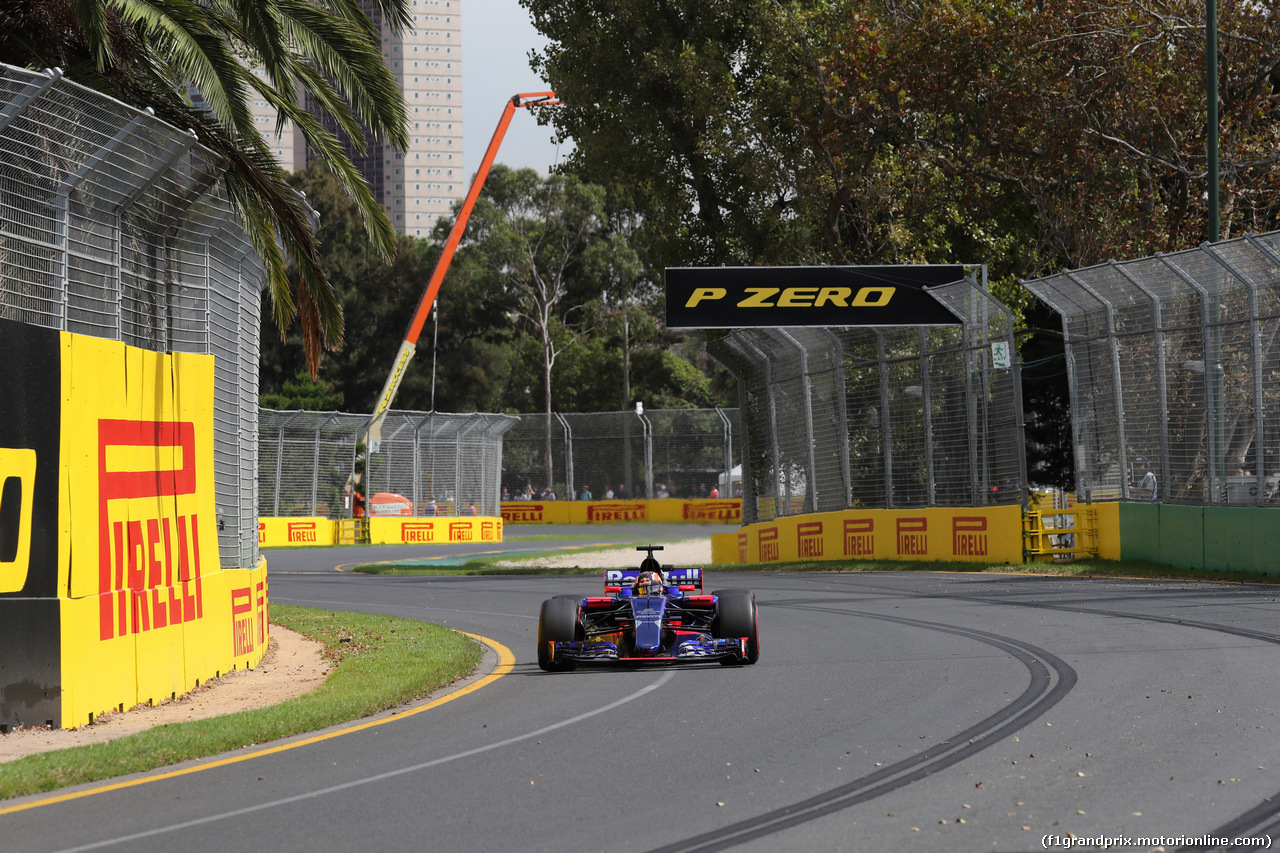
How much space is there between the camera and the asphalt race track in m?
5.18

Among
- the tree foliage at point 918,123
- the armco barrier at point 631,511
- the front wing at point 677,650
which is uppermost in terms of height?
the tree foliage at point 918,123

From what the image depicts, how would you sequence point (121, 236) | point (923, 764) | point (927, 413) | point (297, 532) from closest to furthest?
1. point (923, 764)
2. point (121, 236)
3. point (927, 413)
4. point (297, 532)

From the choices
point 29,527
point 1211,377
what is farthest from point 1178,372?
point 29,527

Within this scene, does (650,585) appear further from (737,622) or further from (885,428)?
(885,428)

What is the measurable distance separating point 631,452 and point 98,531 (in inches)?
1527

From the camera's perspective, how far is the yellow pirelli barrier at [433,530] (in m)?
38.0

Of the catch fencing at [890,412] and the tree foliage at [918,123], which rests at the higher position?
the tree foliage at [918,123]

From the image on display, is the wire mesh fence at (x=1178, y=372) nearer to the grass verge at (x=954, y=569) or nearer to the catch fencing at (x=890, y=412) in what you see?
the grass verge at (x=954, y=569)

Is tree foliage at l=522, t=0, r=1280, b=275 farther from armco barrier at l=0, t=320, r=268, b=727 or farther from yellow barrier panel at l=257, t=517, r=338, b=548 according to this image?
armco barrier at l=0, t=320, r=268, b=727

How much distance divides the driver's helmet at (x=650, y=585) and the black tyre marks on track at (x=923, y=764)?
280 centimetres

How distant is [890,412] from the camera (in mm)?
21906

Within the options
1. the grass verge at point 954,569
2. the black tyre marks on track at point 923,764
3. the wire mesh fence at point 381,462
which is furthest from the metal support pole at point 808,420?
the wire mesh fence at point 381,462

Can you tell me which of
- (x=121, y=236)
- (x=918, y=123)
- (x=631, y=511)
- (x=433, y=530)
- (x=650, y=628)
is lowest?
(x=650, y=628)

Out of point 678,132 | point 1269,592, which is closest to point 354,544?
point 678,132
